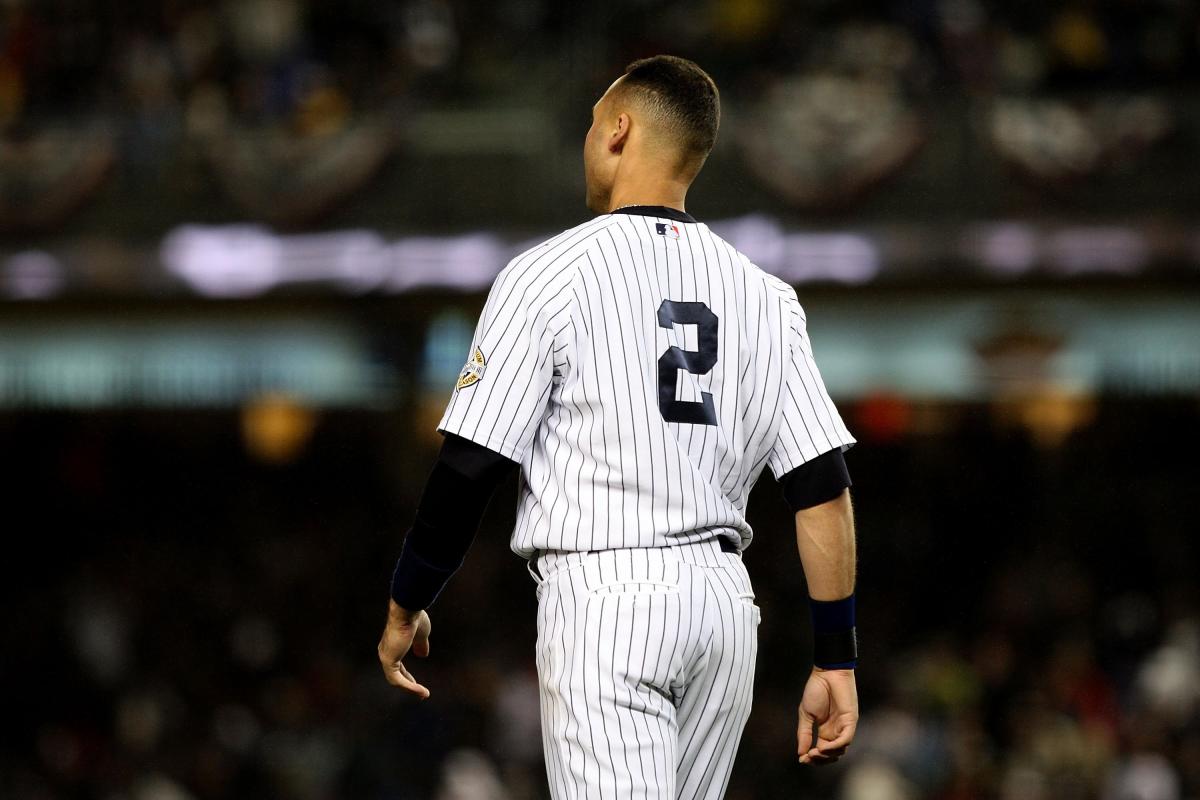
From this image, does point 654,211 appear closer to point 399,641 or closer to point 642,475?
point 642,475

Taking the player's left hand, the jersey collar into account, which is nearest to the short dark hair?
the jersey collar

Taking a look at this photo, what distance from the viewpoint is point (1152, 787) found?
920cm

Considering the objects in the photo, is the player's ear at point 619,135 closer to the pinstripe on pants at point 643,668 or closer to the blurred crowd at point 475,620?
the pinstripe on pants at point 643,668

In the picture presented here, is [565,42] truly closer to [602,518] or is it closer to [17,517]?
[17,517]

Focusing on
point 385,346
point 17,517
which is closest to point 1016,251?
point 385,346

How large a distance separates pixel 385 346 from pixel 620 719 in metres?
11.5

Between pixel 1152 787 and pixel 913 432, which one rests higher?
pixel 913 432

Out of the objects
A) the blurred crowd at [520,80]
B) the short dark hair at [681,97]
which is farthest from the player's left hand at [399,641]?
the blurred crowd at [520,80]

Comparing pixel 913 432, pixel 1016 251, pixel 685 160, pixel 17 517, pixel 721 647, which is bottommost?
pixel 17 517

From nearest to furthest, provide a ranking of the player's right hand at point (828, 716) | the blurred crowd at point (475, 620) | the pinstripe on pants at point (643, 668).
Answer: the pinstripe on pants at point (643, 668) < the player's right hand at point (828, 716) < the blurred crowd at point (475, 620)

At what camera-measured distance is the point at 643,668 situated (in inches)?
101

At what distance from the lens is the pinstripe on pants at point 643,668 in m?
2.56

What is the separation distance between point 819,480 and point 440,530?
2.25 ft

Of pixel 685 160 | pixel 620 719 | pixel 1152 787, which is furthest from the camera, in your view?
pixel 1152 787
